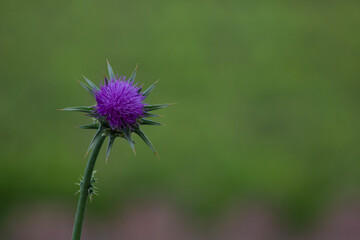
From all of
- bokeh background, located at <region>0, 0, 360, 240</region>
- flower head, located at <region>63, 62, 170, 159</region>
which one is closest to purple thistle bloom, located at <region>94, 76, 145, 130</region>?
flower head, located at <region>63, 62, 170, 159</region>

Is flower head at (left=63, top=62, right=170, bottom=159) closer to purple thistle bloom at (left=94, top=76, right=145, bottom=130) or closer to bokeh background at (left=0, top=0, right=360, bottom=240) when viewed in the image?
purple thistle bloom at (left=94, top=76, right=145, bottom=130)

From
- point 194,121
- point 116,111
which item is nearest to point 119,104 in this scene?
point 116,111

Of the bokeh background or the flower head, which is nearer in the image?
the flower head

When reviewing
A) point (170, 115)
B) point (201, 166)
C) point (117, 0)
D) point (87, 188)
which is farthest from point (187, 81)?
point (87, 188)

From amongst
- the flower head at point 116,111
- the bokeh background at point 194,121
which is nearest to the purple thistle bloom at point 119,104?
the flower head at point 116,111

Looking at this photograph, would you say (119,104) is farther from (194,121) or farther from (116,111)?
(194,121)

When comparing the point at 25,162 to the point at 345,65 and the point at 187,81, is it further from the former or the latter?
the point at 345,65

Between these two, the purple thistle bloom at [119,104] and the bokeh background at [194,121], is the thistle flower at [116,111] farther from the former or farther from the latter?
the bokeh background at [194,121]
